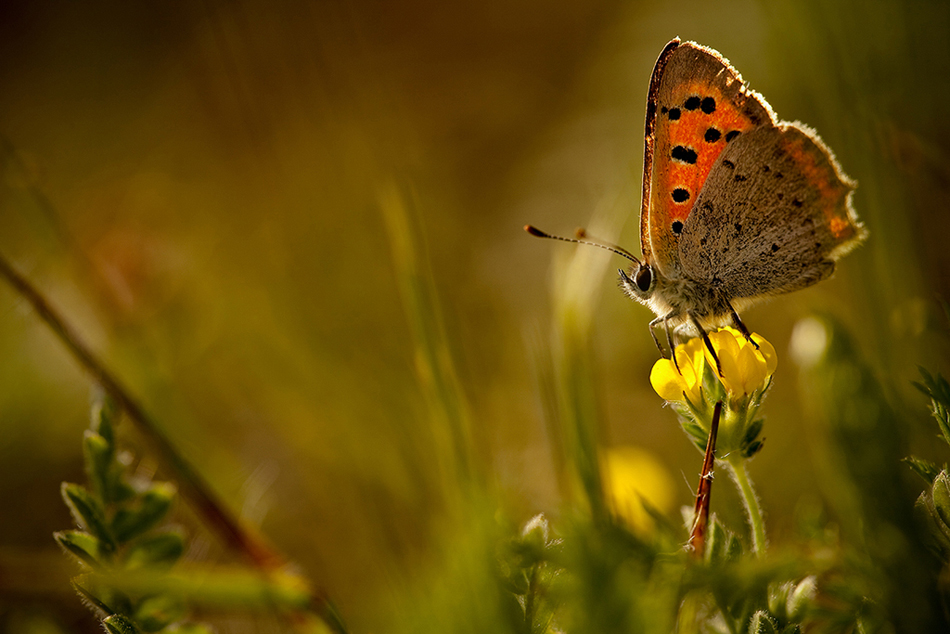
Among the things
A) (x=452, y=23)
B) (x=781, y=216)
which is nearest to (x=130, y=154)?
(x=452, y=23)

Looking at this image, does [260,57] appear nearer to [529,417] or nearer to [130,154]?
[130,154]

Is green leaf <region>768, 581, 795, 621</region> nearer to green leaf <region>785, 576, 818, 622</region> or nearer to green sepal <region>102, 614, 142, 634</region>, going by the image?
green leaf <region>785, 576, 818, 622</region>

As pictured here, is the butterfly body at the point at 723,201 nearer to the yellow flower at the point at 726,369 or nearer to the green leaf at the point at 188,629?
the yellow flower at the point at 726,369

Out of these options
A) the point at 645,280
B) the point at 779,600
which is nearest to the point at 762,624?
the point at 779,600

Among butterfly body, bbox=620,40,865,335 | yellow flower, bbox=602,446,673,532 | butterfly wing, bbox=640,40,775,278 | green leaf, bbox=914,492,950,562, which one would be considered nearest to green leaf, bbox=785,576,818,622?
green leaf, bbox=914,492,950,562

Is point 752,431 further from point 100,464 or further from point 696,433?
point 100,464
